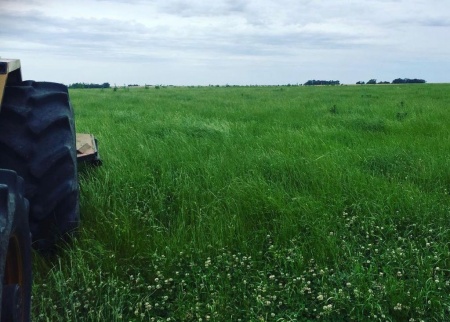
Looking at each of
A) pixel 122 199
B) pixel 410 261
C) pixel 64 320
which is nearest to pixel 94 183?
pixel 122 199

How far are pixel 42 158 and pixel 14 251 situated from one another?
1.06m

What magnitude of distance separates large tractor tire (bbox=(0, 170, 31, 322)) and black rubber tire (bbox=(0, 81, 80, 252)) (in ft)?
3.07

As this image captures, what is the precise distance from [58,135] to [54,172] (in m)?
0.23

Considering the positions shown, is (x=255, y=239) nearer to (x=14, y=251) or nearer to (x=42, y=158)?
(x=42, y=158)

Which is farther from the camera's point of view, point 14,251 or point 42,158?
point 42,158

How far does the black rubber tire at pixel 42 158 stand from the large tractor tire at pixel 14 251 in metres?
0.93

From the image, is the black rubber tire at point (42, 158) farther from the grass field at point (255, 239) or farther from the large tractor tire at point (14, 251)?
the large tractor tire at point (14, 251)

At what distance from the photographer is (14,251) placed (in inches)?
86.2

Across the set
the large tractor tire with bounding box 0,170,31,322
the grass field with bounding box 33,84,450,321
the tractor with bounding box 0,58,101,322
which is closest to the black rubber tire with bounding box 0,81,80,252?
the tractor with bounding box 0,58,101,322

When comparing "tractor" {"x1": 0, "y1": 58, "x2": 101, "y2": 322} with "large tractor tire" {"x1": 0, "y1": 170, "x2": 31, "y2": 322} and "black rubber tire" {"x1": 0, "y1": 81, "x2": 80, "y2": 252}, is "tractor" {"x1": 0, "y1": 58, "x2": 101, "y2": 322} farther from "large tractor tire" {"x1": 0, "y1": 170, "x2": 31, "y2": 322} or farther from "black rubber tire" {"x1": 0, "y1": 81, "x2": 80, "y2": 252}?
"large tractor tire" {"x1": 0, "y1": 170, "x2": 31, "y2": 322}

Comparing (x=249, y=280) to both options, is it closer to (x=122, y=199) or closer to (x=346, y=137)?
(x=122, y=199)

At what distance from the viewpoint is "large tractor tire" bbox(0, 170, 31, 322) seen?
1.80m

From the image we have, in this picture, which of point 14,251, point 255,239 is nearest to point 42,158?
point 14,251

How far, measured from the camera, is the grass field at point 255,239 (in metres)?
3.03
